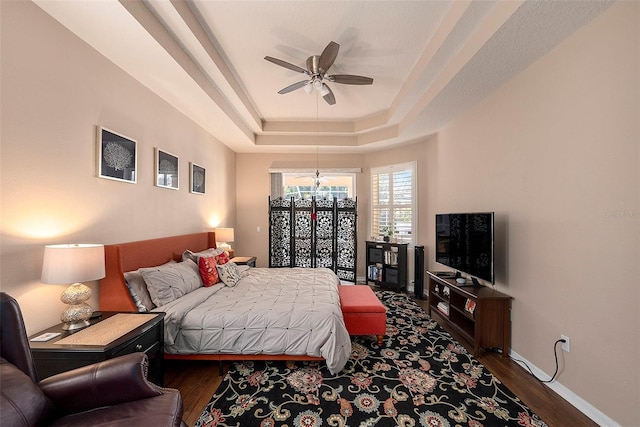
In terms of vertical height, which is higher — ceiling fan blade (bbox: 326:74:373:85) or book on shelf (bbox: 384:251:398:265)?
ceiling fan blade (bbox: 326:74:373:85)

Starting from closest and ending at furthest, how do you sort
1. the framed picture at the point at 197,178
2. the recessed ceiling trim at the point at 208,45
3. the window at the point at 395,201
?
1. the recessed ceiling trim at the point at 208,45
2. the framed picture at the point at 197,178
3. the window at the point at 395,201

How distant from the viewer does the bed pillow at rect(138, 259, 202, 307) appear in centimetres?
242

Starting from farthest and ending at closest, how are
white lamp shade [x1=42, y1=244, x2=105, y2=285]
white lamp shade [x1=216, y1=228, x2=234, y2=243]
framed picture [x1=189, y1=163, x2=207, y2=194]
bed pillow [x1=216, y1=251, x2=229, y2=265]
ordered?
white lamp shade [x1=216, y1=228, x2=234, y2=243] → framed picture [x1=189, y1=163, x2=207, y2=194] → bed pillow [x1=216, y1=251, x2=229, y2=265] → white lamp shade [x1=42, y1=244, x2=105, y2=285]

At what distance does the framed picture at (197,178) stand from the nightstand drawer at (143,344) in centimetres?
234

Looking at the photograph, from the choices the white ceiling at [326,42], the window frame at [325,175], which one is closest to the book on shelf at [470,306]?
the white ceiling at [326,42]

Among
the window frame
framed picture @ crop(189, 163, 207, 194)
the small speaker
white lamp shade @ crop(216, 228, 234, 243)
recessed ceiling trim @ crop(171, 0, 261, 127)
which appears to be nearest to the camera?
recessed ceiling trim @ crop(171, 0, 261, 127)

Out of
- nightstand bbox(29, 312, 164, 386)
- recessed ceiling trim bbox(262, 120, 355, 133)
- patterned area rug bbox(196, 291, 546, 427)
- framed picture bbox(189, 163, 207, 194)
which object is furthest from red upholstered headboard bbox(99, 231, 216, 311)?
recessed ceiling trim bbox(262, 120, 355, 133)

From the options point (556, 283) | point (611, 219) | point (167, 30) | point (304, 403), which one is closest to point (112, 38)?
point (167, 30)

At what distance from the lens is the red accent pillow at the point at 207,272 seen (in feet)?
10.2

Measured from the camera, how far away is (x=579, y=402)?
1934mm

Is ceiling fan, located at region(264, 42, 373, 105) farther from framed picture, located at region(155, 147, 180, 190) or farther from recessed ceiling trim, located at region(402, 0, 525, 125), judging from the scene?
framed picture, located at region(155, 147, 180, 190)

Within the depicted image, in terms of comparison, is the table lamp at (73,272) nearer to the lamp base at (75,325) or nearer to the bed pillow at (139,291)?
the lamp base at (75,325)

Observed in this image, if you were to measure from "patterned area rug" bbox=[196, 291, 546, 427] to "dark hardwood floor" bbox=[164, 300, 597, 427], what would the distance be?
0.08 m

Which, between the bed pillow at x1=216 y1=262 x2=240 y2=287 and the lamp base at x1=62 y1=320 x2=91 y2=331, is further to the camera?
the bed pillow at x1=216 y1=262 x2=240 y2=287
